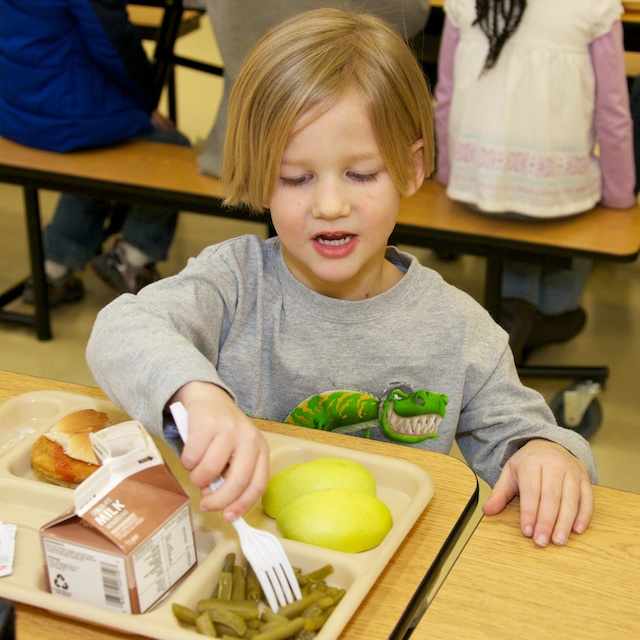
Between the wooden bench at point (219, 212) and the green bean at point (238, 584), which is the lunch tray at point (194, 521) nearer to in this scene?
the green bean at point (238, 584)

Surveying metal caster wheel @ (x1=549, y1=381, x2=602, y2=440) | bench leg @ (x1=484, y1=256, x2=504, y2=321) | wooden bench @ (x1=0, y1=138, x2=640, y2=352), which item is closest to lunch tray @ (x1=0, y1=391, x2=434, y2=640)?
wooden bench @ (x1=0, y1=138, x2=640, y2=352)

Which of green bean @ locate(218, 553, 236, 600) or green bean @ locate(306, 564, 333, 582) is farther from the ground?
green bean @ locate(218, 553, 236, 600)

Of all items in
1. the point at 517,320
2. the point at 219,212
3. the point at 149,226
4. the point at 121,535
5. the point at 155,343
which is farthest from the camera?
the point at 149,226

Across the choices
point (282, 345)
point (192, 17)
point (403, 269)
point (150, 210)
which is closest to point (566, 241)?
point (403, 269)

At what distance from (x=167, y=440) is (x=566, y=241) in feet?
4.84

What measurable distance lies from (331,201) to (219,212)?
1.39m

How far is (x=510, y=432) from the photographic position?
42.8 inches

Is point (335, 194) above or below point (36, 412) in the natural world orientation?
above

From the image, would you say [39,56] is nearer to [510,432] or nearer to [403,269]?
[403,269]

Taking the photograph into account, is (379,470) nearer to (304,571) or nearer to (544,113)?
(304,571)

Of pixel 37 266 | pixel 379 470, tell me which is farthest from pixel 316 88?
pixel 37 266

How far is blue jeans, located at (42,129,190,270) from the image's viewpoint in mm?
2996

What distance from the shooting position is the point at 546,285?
265 centimetres

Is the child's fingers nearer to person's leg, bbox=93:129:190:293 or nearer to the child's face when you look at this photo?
the child's face
